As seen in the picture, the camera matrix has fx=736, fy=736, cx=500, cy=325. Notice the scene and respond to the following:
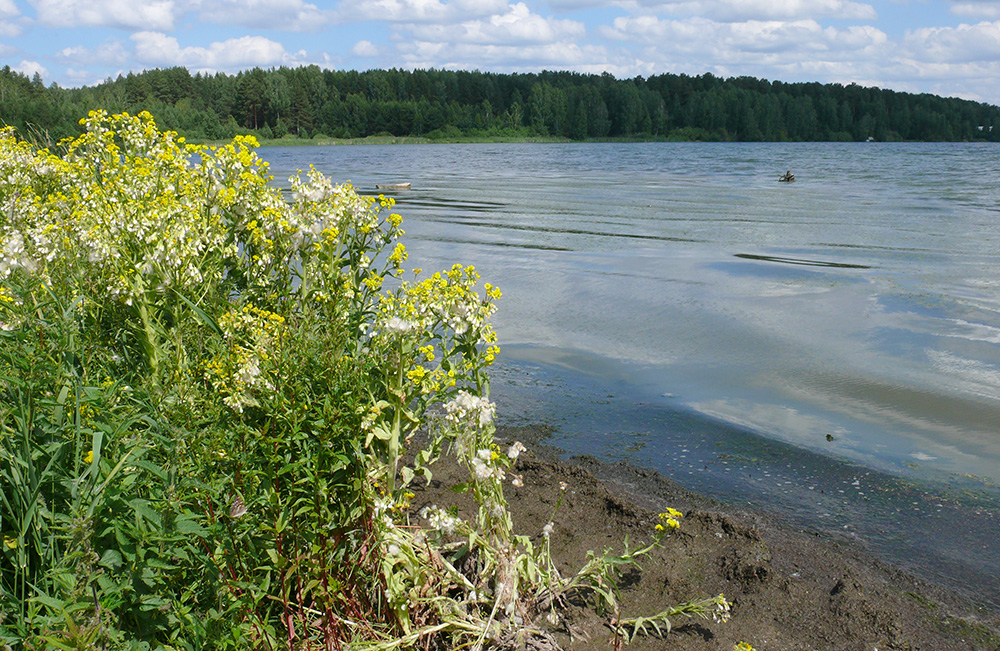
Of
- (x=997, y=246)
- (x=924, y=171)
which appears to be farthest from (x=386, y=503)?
(x=924, y=171)

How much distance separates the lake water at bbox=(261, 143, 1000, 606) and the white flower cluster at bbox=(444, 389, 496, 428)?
2692 mm

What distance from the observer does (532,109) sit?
482 feet

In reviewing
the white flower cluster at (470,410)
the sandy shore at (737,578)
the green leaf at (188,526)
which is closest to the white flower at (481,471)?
the white flower cluster at (470,410)

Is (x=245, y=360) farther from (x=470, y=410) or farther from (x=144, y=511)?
(x=470, y=410)

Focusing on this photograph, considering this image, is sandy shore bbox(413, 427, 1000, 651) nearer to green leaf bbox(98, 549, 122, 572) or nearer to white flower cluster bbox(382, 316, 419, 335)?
white flower cluster bbox(382, 316, 419, 335)

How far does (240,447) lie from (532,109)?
15079 centimetres

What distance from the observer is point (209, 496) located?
2605 mm

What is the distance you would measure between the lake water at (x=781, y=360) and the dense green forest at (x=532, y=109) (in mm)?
113397

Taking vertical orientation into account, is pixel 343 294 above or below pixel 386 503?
above

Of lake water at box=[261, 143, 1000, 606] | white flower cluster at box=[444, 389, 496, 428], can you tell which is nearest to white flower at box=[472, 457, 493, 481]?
white flower cluster at box=[444, 389, 496, 428]

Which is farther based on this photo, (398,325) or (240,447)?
(398,325)

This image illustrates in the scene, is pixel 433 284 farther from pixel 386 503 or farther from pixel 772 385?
pixel 772 385

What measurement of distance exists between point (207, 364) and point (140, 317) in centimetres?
70

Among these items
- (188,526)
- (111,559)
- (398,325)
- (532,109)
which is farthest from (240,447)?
(532,109)
